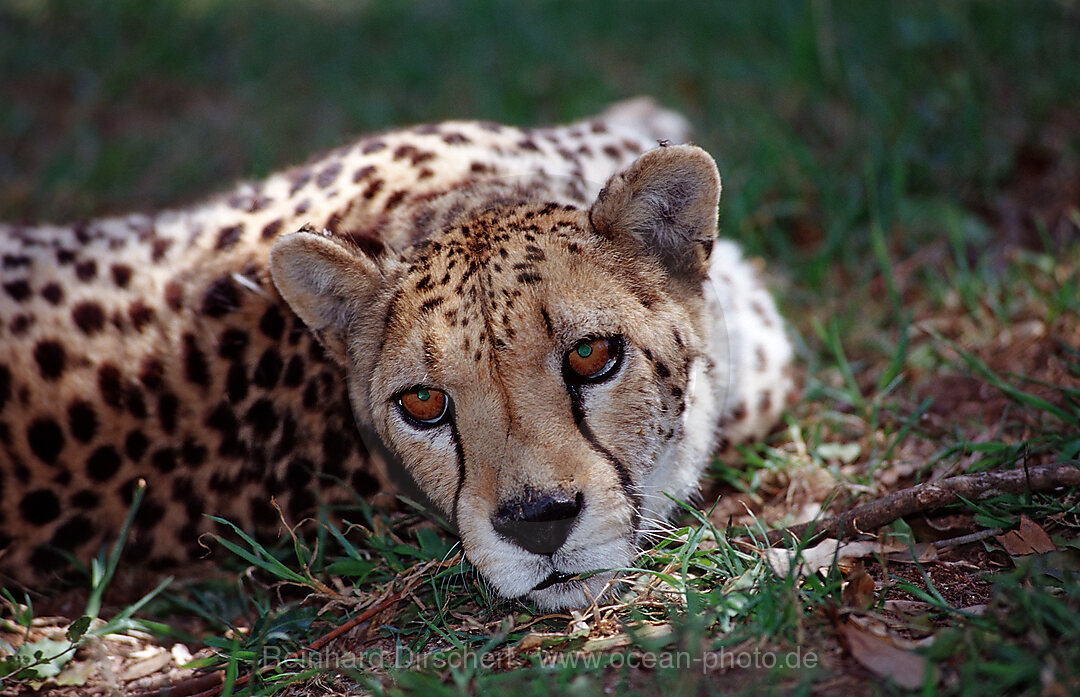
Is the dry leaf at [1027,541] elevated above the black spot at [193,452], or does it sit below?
below

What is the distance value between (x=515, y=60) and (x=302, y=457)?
14.5 ft

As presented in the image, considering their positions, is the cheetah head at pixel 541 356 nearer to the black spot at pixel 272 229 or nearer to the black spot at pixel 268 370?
the black spot at pixel 268 370

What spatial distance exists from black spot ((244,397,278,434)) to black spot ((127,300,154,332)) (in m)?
0.54

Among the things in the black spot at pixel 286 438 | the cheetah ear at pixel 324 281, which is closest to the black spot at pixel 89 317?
the black spot at pixel 286 438

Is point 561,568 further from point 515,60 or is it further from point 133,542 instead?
point 515,60

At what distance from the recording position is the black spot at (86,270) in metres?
3.71

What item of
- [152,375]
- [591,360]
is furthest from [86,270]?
[591,360]

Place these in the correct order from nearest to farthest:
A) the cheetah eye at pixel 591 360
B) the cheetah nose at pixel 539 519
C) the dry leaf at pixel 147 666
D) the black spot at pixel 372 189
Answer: the cheetah nose at pixel 539 519 → the cheetah eye at pixel 591 360 → the dry leaf at pixel 147 666 → the black spot at pixel 372 189

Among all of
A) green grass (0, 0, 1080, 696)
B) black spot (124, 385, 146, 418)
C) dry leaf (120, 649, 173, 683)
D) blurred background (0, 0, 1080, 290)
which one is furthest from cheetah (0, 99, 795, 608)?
blurred background (0, 0, 1080, 290)

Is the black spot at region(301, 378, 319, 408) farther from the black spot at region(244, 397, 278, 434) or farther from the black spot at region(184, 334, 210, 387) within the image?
the black spot at region(184, 334, 210, 387)

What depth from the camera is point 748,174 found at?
537 centimetres

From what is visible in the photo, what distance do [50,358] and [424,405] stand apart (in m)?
1.51

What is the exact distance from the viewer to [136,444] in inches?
133

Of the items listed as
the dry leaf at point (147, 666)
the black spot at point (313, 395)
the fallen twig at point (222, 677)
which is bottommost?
the dry leaf at point (147, 666)
